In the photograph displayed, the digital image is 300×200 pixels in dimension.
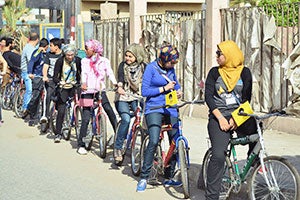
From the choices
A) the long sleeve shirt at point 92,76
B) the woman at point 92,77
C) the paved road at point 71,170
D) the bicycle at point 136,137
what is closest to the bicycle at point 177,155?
the paved road at point 71,170

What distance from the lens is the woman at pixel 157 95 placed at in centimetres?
787

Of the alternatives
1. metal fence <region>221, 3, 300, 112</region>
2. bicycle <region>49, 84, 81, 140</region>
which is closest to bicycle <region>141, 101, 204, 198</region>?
bicycle <region>49, 84, 81, 140</region>

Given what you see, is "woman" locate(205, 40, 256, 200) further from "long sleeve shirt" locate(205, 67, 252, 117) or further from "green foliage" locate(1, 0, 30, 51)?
"green foliage" locate(1, 0, 30, 51)

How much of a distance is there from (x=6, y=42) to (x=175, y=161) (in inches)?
408

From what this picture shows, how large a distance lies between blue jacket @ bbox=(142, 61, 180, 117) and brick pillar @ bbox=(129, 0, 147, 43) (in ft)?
30.7

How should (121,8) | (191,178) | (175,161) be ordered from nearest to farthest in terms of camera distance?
(175,161) < (191,178) < (121,8)

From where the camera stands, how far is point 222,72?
6832 mm

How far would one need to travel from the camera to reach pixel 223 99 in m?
6.90

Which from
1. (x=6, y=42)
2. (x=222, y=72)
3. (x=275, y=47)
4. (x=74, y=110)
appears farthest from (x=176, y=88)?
(x=6, y=42)

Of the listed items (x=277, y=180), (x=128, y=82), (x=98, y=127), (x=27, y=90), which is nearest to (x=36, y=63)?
(x=27, y=90)

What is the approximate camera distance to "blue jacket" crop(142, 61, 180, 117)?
7973mm

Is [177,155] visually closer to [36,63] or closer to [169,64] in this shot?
[169,64]

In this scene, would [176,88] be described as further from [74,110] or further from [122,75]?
[74,110]

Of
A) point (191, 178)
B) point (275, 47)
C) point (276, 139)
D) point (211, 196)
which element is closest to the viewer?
point (211, 196)
